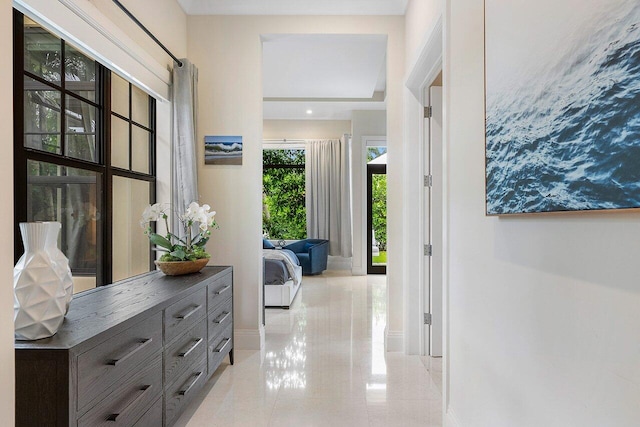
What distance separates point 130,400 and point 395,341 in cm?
234

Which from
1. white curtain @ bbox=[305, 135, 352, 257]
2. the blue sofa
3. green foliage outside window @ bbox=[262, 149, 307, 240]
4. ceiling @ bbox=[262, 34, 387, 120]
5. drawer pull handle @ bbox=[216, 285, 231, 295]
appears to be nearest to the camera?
drawer pull handle @ bbox=[216, 285, 231, 295]

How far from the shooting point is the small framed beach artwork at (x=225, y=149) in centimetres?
347

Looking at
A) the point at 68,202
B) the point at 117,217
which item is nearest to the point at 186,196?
the point at 117,217

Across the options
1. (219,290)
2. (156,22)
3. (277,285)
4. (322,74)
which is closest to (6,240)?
(219,290)

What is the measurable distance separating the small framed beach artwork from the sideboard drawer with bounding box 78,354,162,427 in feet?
6.34

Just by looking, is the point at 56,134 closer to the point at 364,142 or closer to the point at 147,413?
the point at 147,413

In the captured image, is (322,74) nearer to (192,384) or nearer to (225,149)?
(225,149)

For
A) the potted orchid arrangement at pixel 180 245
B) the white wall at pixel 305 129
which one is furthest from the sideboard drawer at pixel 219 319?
the white wall at pixel 305 129

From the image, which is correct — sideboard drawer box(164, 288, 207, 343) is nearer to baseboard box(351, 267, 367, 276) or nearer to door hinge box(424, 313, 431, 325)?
door hinge box(424, 313, 431, 325)

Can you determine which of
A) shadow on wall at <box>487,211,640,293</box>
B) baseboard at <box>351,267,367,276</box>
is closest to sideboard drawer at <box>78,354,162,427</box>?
shadow on wall at <box>487,211,640,293</box>

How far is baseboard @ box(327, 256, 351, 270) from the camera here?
8.12 metres

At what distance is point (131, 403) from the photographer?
164 cm

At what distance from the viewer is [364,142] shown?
7.53 m

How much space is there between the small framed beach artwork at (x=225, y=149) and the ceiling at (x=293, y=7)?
1.08m
